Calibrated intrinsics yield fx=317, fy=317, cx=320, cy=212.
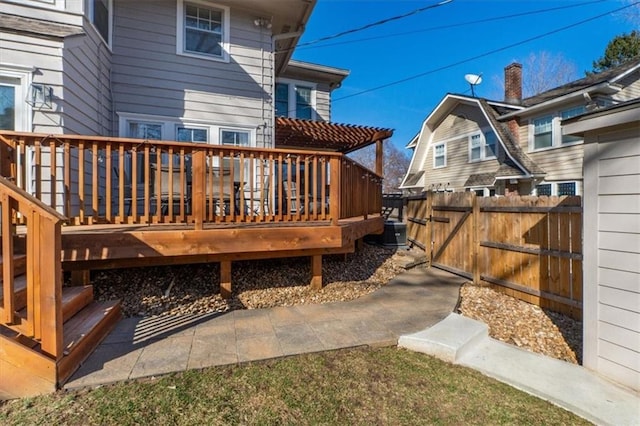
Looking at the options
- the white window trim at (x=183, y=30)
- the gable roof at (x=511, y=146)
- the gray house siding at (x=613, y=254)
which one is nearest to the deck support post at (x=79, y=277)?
the white window trim at (x=183, y=30)

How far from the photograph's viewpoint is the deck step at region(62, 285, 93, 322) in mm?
2917

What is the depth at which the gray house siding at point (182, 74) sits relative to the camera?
6355 mm

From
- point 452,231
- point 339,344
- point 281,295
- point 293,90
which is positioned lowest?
point 339,344

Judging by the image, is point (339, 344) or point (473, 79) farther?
point (473, 79)

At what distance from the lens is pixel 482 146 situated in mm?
14023

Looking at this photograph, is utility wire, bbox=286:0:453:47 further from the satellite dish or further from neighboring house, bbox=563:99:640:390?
the satellite dish

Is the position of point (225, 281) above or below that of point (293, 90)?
below

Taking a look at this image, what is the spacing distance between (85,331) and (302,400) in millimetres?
1989

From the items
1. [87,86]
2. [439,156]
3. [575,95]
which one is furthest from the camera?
[439,156]

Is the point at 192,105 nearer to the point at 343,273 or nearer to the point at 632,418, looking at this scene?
the point at 343,273

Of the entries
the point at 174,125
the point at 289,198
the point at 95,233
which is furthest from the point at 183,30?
the point at 95,233

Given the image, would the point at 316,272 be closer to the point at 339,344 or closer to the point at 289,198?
the point at 289,198

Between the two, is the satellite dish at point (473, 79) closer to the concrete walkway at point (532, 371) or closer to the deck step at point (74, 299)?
the concrete walkway at point (532, 371)

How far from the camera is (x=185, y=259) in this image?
3832mm
